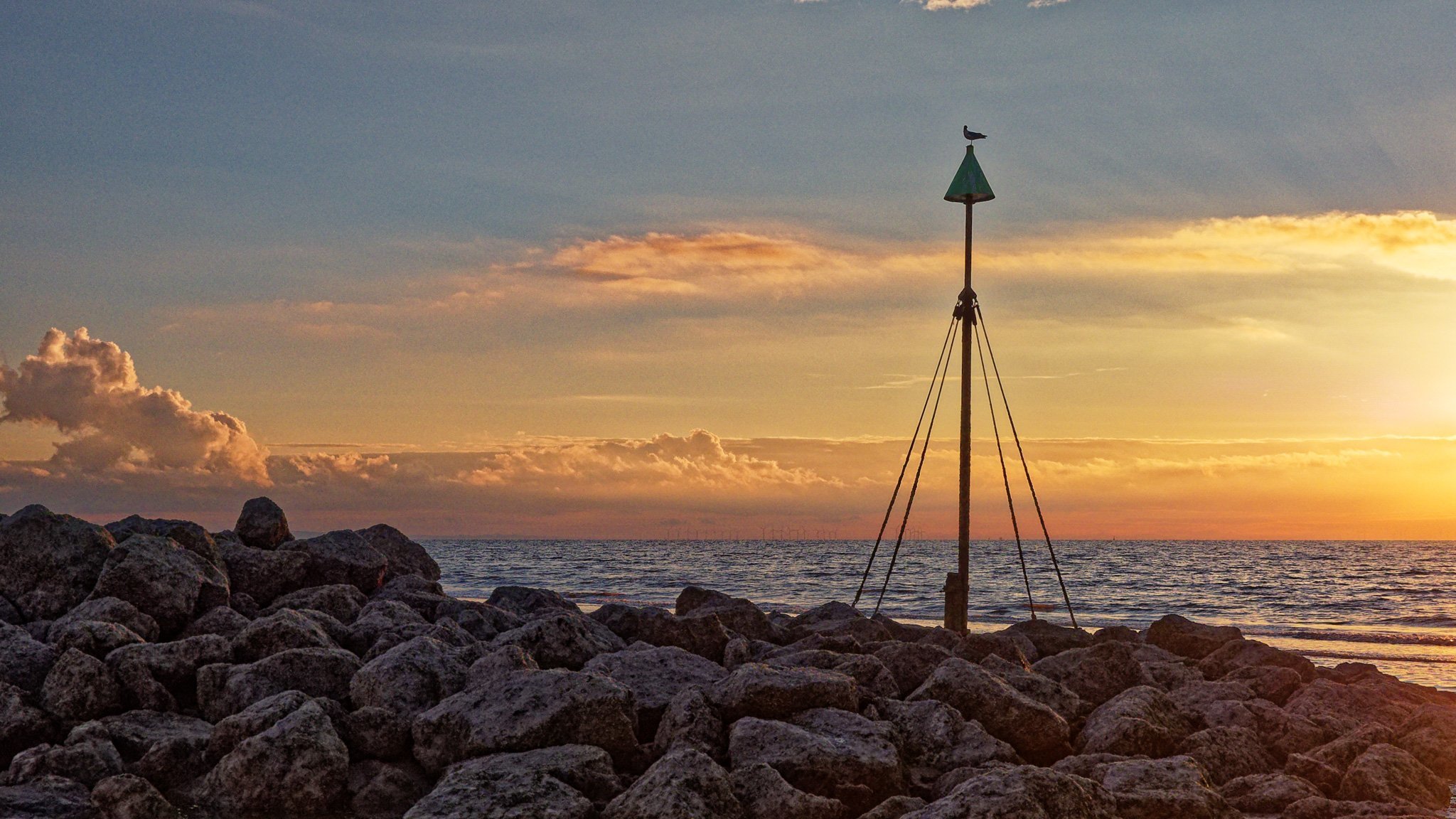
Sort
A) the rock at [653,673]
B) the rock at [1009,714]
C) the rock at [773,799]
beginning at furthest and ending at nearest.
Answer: the rock at [1009,714], the rock at [653,673], the rock at [773,799]

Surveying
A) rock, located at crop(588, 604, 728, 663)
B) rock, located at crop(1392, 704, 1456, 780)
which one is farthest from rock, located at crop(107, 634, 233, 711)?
rock, located at crop(1392, 704, 1456, 780)

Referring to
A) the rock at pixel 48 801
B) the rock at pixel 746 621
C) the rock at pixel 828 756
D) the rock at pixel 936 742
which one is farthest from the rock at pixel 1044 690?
the rock at pixel 48 801

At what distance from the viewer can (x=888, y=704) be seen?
38.1 feet

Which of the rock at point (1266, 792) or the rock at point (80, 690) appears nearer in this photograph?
the rock at point (1266, 792)

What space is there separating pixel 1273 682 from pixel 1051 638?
3.83 metres

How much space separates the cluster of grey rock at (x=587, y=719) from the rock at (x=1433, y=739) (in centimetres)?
4

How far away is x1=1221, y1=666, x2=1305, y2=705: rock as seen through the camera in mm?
15656

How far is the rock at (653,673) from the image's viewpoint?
1134 centimetres

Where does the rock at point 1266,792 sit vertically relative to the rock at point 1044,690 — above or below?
below

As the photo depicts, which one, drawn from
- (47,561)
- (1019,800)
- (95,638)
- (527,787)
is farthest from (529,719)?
(47,561)

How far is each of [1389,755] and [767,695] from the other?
6.49 m

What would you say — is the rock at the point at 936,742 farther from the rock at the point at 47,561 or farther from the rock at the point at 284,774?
the rock at the point at 47,561

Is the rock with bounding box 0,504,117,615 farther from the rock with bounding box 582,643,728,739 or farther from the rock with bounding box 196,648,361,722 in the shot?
the rock with bounding box 582,643,728,739

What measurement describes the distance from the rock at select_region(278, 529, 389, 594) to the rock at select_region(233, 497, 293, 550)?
0.34 meters
